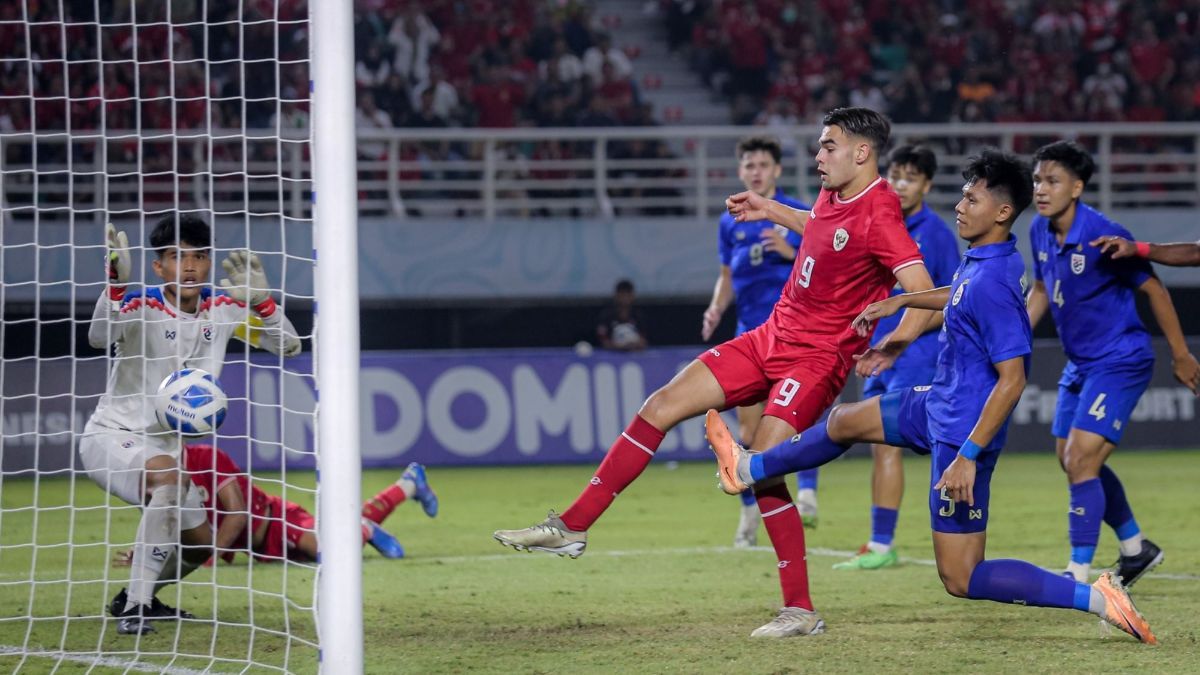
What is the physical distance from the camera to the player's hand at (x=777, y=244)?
8281mm

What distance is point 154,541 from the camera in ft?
19.8

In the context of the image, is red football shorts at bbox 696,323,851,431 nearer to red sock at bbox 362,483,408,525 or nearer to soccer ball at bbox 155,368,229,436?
soccer ball at bbox 155,368,229,436

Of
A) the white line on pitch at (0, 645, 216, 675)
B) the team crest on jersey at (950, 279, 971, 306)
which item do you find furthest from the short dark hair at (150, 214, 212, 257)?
the team crest on jersey at (950, 279, 971, 306)

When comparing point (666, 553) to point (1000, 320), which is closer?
point (1000, 320)

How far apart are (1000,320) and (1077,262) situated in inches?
73.2

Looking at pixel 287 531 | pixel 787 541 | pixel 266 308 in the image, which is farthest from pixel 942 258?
pixel 287 531

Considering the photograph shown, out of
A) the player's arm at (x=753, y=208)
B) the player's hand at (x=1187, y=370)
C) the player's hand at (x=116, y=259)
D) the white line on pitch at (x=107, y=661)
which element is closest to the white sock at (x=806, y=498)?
the player's hand at (x=1187, y=370)

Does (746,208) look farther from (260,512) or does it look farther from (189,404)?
(260,512)

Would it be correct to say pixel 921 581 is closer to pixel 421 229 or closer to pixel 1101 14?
pixel 421 229

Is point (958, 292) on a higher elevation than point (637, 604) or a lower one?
higher

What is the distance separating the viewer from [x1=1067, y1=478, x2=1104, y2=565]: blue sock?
6.73m

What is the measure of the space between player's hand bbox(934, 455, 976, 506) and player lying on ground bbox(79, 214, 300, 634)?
2.72 m

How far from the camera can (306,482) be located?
12.8 m

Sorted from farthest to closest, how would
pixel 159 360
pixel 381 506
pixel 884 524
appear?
pixel 381 506 < pixel 884 524 < pixel 159 360
